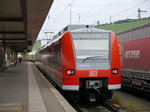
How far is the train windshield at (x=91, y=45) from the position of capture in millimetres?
10797

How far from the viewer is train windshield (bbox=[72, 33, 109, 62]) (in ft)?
35.4

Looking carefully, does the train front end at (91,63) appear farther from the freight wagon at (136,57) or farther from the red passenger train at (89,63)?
the freight wagon at (136,57)

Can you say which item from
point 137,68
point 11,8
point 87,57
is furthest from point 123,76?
point 11,8

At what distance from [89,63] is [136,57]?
299cm

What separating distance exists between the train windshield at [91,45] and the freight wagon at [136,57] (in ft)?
5.86

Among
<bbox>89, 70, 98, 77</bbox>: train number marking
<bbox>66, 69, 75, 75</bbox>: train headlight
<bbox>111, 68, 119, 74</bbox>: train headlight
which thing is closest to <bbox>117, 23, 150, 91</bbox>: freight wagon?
<bbox>111, 68, 119, 74</bbox>: train headlight

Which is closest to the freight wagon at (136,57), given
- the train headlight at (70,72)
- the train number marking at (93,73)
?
the train number marking at (93,73)

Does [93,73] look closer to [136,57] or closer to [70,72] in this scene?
[70,72]

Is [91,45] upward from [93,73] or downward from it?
upward

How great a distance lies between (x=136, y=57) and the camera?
41.7 feet

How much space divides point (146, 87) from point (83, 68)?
3.02m

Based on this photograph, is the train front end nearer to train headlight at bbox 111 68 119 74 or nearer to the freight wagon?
train headlight at bbox 111 68 119 74

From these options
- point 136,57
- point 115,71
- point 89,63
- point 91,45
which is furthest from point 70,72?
point 136,57

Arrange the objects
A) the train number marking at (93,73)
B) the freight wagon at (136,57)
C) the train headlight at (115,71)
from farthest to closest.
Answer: the freight wagon at (136,57), the train headlight at (115,71), the train number marking at (93,73)
